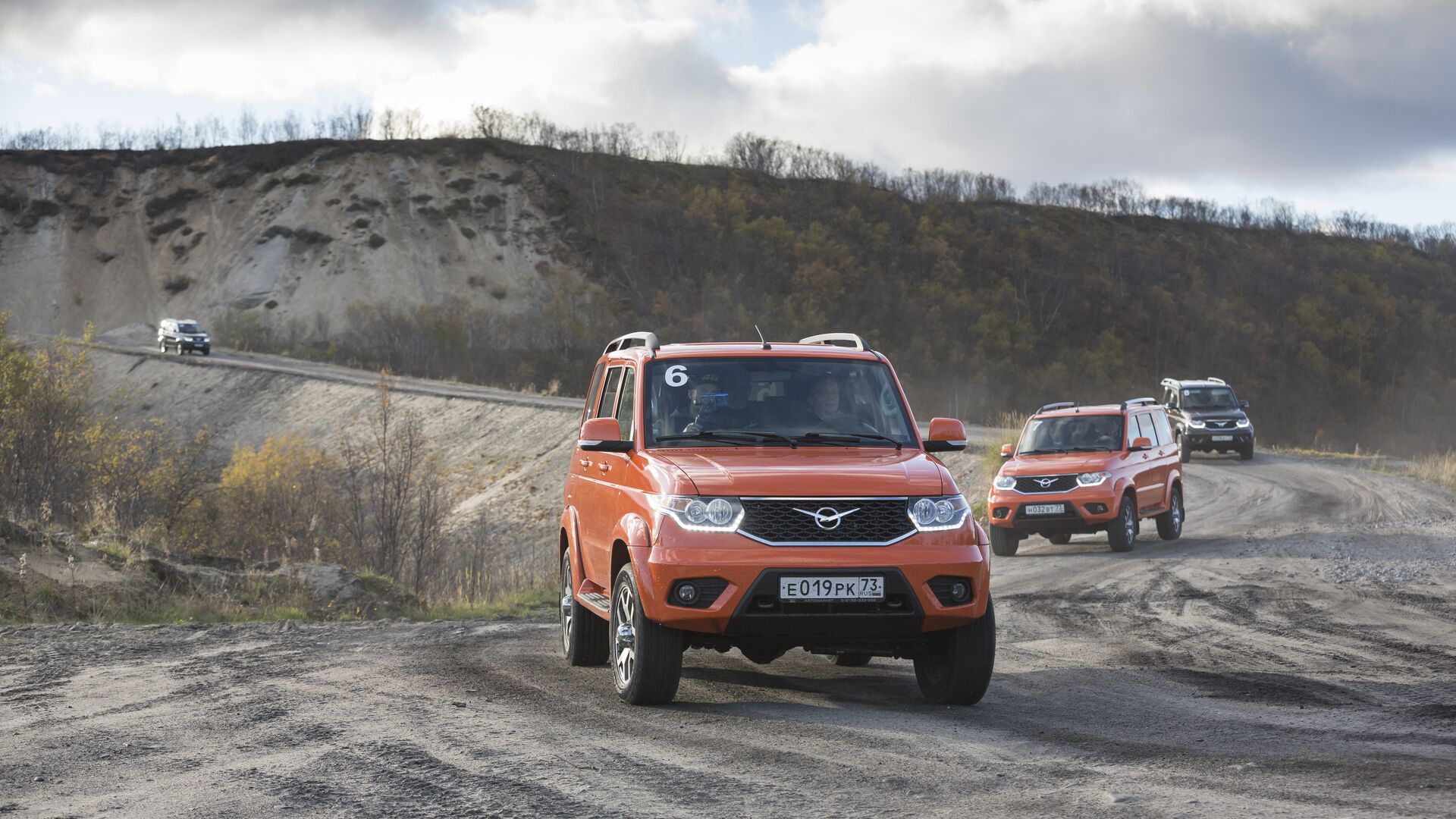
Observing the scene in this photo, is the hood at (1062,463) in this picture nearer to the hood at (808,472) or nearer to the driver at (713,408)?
the hood at (808,472)

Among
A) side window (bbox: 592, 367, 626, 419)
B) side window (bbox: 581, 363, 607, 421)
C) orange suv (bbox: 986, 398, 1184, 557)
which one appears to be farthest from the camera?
orange suv (bbox: 986, 398, 1184, 557)

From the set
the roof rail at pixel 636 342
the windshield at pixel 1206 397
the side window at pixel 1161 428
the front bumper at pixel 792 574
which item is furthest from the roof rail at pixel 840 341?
the windshield at pixel 1206 397

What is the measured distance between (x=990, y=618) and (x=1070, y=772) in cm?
170

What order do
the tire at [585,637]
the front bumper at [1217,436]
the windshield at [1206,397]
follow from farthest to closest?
the windshield at [1206,397] → the front bumper at [1217,436] → the tire at [585,637]

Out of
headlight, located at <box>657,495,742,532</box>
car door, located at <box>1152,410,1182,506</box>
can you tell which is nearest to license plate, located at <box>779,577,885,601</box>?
headlight, located at <box>657,495,742,532</box>

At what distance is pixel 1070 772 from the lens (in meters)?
5.67

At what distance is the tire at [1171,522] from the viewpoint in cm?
1909

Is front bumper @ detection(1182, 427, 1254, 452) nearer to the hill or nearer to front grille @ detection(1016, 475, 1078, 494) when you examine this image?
front grille @ detection(1016, 475, 1078, 494)

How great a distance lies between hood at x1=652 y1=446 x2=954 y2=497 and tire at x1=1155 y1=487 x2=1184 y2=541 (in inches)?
496

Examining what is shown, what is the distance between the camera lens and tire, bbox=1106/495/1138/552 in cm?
1759

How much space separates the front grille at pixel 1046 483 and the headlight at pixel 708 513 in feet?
37.9

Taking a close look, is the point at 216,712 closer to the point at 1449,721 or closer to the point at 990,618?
the point at 990,618

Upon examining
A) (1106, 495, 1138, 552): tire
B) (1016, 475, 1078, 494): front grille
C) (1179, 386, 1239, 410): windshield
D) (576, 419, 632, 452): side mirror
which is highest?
(1179, 386, 1239, 410): windshield

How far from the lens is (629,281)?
8812 cm
